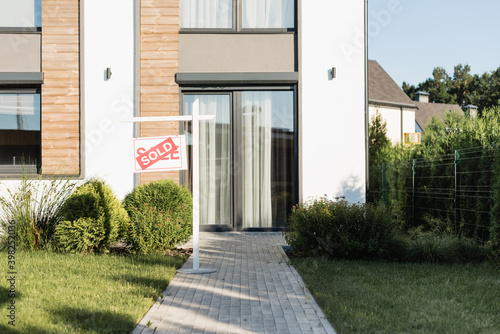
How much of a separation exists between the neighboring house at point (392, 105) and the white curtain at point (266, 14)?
22074 mm

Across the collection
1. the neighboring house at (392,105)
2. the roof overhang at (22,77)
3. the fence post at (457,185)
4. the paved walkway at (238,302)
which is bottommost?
the paved walkway at (238,302)

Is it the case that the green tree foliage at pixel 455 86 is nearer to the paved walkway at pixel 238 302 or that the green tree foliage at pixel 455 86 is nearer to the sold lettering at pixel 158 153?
the paved walkway at pixel 238 302

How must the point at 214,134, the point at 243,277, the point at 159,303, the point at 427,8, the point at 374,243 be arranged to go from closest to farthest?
the point at 159,303 → the point at 243,277 → the point at 374,243 → the point at 427,8 → the point at 214,134

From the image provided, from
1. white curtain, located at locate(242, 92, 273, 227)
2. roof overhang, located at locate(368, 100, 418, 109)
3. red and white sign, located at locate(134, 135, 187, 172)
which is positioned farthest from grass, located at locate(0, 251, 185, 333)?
roof overhang, located at locate(368, 100, 418, 109)

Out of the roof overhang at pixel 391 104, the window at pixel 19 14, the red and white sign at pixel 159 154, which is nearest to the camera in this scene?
the red and white sign at pixel 159 154

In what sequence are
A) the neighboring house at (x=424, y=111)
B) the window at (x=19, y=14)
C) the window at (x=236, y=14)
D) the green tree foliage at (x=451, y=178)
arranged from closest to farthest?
1. the green tree foliage at (x=451, y=178)
2. the window at (x=19, y=14)
3. the window at (x=236, y=14)
4. the neighboring house at (x=424, y=111)

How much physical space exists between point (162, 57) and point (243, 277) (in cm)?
575

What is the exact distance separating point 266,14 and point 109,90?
12.0 ft

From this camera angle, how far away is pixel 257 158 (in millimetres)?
10766

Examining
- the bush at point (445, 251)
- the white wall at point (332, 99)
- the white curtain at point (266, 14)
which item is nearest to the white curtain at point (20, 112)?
the white curtain at point (266, 14)

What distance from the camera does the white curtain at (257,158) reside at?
35.1ft

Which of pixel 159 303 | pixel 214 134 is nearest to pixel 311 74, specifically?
pixel 214 134

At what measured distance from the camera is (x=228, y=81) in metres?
10.5

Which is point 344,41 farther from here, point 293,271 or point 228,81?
point 293,271
